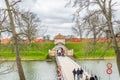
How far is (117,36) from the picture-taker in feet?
74.4

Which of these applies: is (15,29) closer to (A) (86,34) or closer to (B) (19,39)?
(B) (19,39)

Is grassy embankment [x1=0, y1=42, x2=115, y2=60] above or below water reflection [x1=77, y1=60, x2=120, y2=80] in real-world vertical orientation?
above

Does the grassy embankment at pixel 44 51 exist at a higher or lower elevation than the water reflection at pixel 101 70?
higher

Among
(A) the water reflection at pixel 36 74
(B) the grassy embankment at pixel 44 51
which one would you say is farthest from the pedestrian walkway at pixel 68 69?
(B) the grassy embankment at pixel 44 51

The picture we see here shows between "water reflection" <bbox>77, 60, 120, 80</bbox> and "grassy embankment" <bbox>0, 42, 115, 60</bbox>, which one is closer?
"grassy embankment" <bbox>0, 42, 115, 60</bbox>

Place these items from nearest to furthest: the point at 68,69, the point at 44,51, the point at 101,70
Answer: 1. the point at 68,69
2. the point at 101,70
3. the point at 44,51

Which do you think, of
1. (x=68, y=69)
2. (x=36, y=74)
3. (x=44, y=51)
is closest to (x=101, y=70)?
(x=68, y=69)

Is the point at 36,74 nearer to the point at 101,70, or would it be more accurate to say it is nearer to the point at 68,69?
the point at 68,69

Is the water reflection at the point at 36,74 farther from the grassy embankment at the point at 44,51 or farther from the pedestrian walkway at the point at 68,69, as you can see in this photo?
the grassy embankment at the point at 44,51

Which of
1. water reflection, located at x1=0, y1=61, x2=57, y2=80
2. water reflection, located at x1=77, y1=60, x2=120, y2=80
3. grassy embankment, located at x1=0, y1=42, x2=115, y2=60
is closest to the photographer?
grassy embankment, located at x1=0, y1=42, x2=115, y2=60

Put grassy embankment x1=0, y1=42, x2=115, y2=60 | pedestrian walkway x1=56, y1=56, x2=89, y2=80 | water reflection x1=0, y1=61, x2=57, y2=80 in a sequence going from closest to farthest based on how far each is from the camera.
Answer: grassy embankment x1=0, y1=42, x2=115, y2=60
pedestrian walkway x1=56, y1=56, x2=89, y2=80
water reflection x1=0, y1=61, x2=57, y2=80

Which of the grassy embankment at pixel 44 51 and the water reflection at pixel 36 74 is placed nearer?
the grassy embankment at pixel 44 51

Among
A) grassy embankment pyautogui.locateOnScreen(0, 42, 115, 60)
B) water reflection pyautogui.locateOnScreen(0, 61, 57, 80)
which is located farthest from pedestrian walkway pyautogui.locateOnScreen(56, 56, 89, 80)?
grassy embankment pyautogui.locateOnScreen(0, 42, 115, 60)

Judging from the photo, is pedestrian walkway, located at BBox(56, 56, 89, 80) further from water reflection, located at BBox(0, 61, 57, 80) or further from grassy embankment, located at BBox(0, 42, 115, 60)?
grassy embankment, located at BBox(0, 42, 115, 60)
